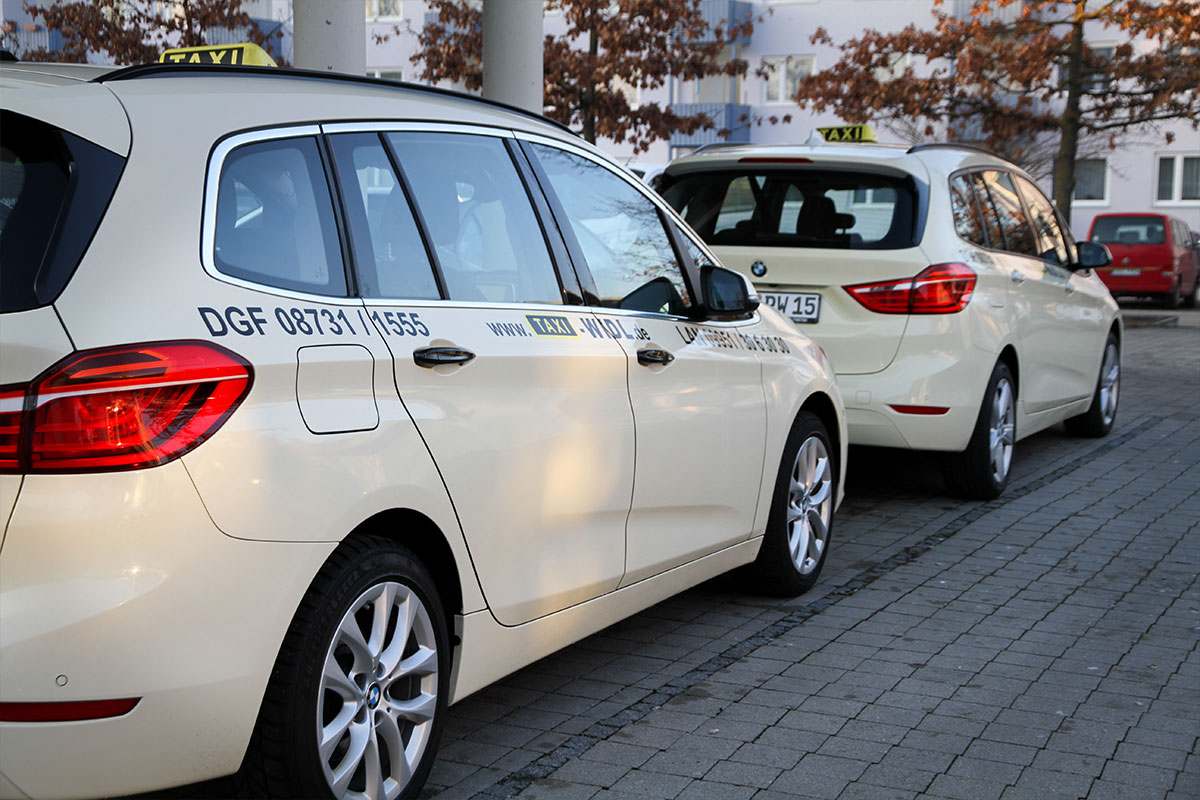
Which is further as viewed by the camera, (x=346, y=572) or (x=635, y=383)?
(x=635, y=383)

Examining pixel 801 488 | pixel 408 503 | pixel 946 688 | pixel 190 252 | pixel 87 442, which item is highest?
pixel 190 252

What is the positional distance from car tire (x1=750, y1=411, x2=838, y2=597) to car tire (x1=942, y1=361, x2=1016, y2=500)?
72.1 inches

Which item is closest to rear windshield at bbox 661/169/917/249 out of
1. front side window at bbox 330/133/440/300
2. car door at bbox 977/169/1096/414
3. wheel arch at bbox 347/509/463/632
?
car door at bbox 977/169/1096/414

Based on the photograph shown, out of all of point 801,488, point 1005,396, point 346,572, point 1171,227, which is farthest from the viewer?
point 1171,227

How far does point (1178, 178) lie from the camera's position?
1663 inches

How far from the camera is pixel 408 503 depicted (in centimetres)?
336

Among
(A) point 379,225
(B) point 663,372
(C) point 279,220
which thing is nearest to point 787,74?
(B) point 663,372

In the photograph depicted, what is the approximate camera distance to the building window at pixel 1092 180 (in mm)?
43434

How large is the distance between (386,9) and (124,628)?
150ft

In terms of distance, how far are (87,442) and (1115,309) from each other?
→ 8.94 m

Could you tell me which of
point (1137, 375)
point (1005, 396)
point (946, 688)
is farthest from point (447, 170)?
point (1137, 375)

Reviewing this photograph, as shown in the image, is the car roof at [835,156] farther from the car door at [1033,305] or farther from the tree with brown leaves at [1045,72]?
the tree with brown leaves at [1045,72]

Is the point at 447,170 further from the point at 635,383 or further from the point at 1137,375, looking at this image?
the point at 1137,375

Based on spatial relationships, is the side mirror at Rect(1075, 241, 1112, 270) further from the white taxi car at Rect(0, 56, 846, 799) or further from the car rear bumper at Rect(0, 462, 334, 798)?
the car rear bumper at Rect(0, 462, 334, 798)
